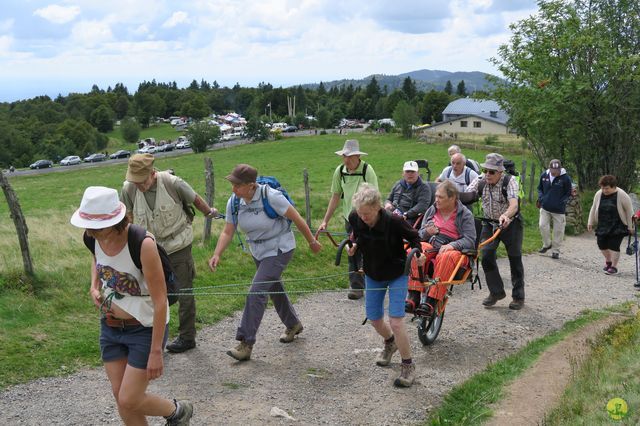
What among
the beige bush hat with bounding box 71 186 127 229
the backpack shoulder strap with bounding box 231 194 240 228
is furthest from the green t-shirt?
the beige bush hat with bounding box 71 186 127 229

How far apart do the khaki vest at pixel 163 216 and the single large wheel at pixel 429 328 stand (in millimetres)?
2778

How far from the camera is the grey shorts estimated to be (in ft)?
13.7

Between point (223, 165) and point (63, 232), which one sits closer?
point (63, 232)

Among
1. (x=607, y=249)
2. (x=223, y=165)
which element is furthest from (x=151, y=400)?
(x=223, y=165)

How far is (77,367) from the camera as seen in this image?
6.41 meters

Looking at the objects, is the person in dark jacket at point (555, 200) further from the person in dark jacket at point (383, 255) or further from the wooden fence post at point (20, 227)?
the wooden fence post at point (20, 227)

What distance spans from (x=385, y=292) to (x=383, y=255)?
428mm

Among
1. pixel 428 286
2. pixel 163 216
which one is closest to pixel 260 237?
pixel 163 216

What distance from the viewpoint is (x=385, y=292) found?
6.09 metres

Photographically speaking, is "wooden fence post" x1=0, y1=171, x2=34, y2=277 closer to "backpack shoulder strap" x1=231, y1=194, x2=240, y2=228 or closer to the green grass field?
the green grass field

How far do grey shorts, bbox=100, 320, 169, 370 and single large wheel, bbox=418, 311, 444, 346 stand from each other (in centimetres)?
347

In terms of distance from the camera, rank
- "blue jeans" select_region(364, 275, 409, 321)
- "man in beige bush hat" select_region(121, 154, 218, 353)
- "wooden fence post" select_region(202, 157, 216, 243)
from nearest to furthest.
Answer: "blue jeans" select_region(364, 275, 409, 321), "man in beige bush hat" select_region(121, 154, 218, 353), "wooden fence post" select_region(202, 157, 216, 243)

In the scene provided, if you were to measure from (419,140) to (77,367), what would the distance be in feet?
202

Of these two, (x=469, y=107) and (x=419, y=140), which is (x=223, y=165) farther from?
(x=469, y=107)
